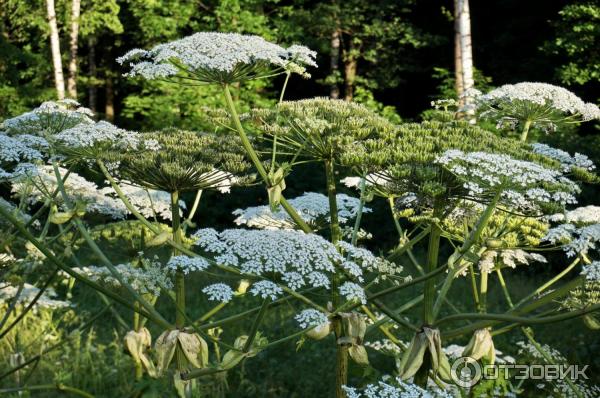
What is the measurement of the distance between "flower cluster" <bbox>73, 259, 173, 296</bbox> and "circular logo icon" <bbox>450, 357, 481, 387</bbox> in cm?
159

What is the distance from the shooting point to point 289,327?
9234 millimetres

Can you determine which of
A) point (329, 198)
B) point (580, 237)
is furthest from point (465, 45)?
point (329, 198)

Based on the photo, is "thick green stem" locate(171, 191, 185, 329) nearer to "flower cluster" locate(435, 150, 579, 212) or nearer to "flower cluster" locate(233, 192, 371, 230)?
"flower cluster" locate(233, 192, 371, 230)

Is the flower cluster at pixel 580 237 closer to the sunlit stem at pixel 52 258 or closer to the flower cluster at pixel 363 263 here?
the flower cluster at pixel 363 263

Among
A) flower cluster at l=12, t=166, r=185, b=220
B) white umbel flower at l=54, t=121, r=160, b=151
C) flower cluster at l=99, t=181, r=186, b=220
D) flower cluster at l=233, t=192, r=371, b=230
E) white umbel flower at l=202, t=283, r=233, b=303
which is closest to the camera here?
white umbel flower at l=202, t=283, r=233, b=303

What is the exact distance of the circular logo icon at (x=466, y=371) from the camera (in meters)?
4.15

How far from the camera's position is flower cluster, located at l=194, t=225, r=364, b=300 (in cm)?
303

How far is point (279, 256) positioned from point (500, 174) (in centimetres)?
103

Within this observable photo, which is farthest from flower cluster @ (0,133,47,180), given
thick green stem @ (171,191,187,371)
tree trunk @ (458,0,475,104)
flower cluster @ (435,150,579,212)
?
tree trunk @ (458,0,475,104)

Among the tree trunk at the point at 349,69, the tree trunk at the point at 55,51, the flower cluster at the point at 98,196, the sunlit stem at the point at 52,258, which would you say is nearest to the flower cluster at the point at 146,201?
the flower cluster at the point at 98,196

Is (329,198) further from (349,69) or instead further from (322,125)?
(349,69)

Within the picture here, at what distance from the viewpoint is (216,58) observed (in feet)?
12.0

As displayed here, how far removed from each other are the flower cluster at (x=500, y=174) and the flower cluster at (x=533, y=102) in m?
1.03

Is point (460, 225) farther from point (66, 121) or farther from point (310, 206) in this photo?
point (66, 121)
